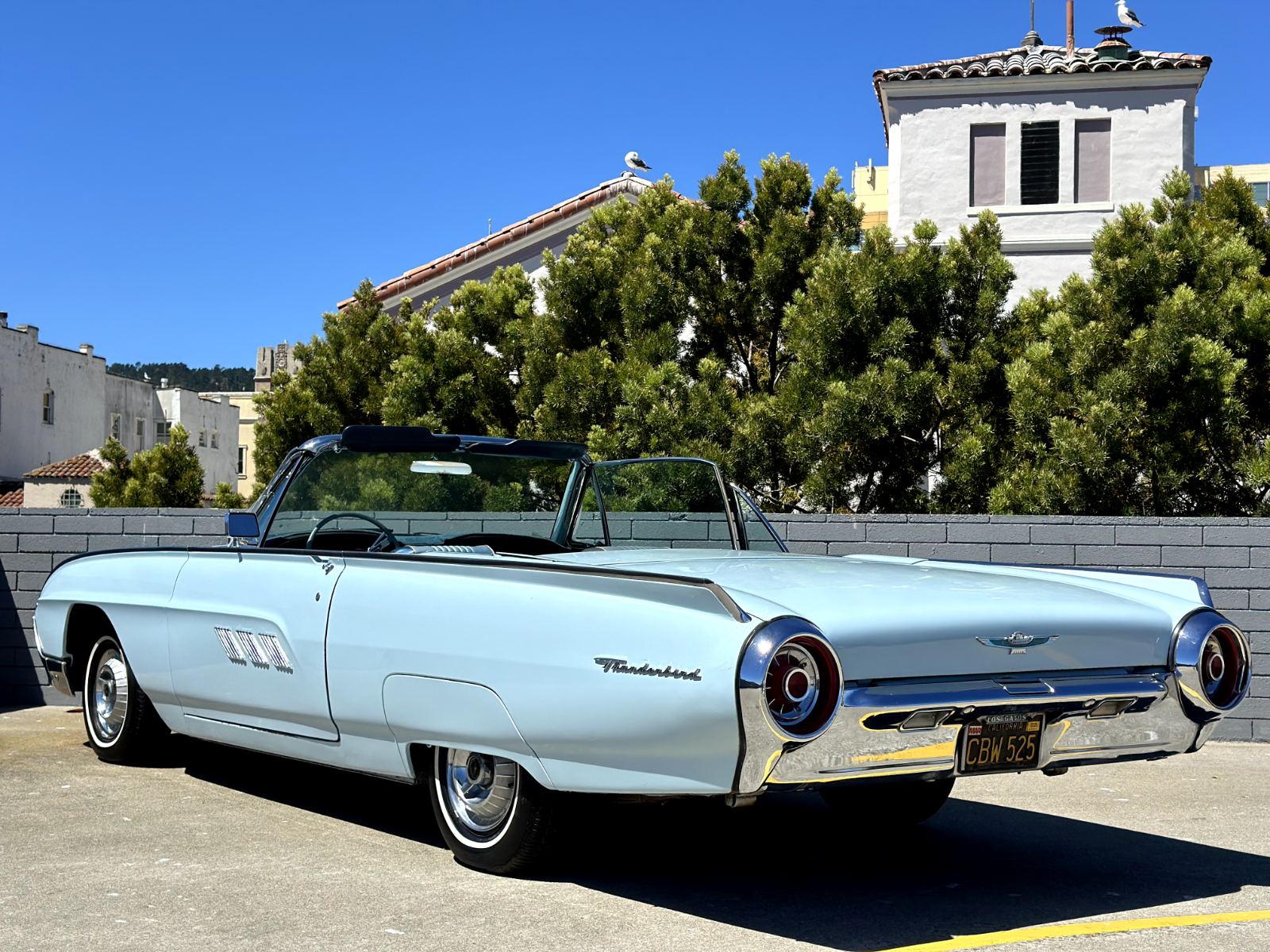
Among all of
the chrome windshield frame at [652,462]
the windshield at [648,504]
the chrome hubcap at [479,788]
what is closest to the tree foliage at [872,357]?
the windshield at [648,504]

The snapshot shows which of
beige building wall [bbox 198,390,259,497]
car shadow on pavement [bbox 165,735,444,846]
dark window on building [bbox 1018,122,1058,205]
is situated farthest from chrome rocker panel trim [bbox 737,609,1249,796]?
beige building wall [bbox 198,390,259,497]

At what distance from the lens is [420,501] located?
6148 millimetres

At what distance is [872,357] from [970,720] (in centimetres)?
838

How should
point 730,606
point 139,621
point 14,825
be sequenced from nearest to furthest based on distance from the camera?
point 730,606 → point 14,825 → point 139,621

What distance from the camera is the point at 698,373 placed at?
42.6ft

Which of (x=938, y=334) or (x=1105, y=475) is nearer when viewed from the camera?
(x=1105, y=475)

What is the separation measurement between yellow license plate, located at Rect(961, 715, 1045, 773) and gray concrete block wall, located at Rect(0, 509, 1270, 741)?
3816mm

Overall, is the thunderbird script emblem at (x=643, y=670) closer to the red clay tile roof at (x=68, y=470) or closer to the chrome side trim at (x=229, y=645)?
the chrome side trim at (x=229, y=645)

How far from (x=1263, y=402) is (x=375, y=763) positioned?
Result: 9123 millimetres

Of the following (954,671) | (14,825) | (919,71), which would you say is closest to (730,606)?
(954,671)

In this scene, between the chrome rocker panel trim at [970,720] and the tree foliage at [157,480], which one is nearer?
the chrome rocker panel trim at [970,720]

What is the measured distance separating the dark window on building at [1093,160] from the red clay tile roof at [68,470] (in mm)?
33927

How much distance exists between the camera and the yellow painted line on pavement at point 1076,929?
394 cm

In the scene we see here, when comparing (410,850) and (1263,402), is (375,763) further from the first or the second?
(1263,402)
